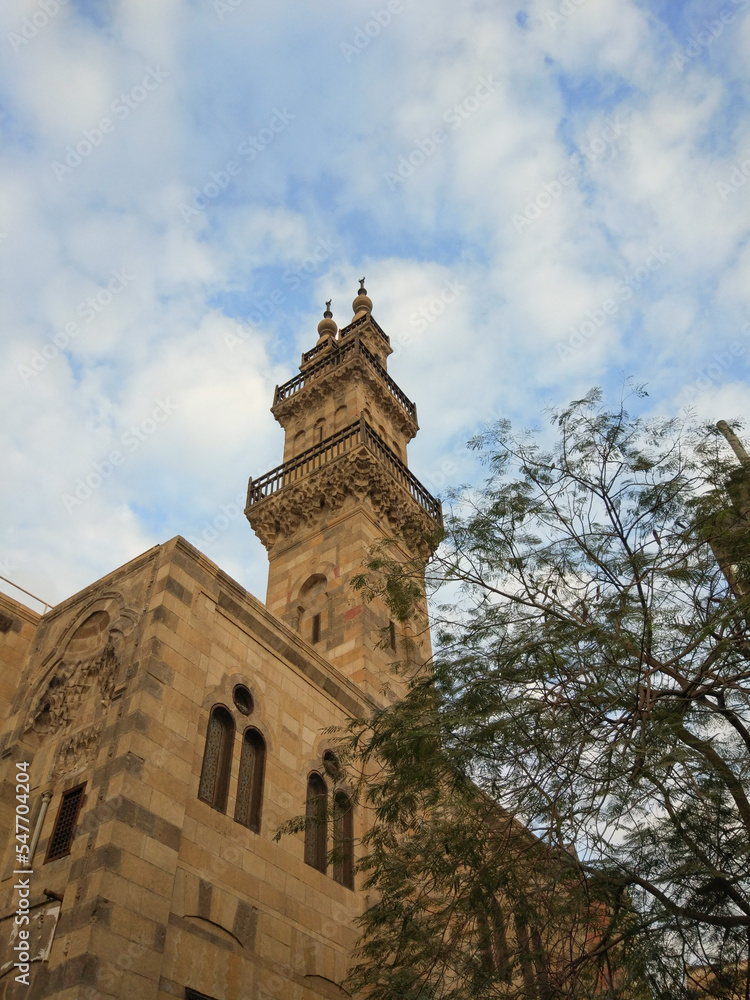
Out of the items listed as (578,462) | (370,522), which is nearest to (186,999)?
(578,462)

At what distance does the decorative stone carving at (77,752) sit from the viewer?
10688 mm

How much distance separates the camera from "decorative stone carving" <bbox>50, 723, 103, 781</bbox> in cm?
1069

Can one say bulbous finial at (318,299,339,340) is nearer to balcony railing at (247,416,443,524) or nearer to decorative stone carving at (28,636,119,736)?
balcony railing at (247,416,443,524)

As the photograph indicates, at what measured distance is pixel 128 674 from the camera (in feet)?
36.5

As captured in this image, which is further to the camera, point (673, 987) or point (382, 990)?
point (382, 990)

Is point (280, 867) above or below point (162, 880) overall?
above

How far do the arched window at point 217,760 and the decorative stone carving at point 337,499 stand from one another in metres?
10.9

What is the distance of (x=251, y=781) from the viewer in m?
12.2

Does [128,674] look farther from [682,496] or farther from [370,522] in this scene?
[370,522]

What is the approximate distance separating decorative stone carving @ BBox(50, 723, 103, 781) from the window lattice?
0.36 meters

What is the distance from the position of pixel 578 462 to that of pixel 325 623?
10.6 m

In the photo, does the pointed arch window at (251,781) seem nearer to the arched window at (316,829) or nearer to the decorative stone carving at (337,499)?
the arched window at (316,829)

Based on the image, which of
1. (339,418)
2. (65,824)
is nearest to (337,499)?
(339,418)

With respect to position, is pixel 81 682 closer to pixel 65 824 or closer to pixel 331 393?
pixel 65 824
